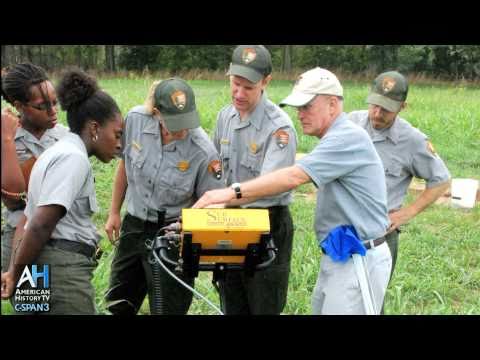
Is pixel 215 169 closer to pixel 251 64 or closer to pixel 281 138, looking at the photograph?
pixel 281 138

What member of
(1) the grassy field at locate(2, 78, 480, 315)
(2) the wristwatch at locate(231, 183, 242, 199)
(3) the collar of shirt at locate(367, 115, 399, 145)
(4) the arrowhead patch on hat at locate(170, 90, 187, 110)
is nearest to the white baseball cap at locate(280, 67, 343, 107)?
(2) the wristwatch at locate(231, 183, 242, 199)

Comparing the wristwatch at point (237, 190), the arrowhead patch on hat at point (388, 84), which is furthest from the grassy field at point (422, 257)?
the arrowhead patch on hat at point (388, 84)

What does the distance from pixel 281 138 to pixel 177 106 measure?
0.56m

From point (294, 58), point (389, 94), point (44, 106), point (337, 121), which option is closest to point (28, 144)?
point (44, 106)

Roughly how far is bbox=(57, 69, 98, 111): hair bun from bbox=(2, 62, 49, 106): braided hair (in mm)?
403

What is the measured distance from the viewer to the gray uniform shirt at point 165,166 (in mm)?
3646

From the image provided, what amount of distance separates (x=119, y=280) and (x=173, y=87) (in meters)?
1.14

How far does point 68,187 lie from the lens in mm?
2703

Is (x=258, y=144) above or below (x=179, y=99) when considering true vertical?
below

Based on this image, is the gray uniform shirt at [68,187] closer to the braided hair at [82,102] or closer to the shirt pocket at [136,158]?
the braided hair at [82,102]

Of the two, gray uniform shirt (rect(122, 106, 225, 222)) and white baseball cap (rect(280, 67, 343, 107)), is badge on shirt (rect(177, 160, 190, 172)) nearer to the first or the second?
gray uniform shirt (rect(122, 106, 225, 222))

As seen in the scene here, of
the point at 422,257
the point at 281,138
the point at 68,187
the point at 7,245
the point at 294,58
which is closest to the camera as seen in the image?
the point at 68,187

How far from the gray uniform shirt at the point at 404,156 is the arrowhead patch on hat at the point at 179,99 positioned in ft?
4.12

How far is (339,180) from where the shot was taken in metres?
3.15
